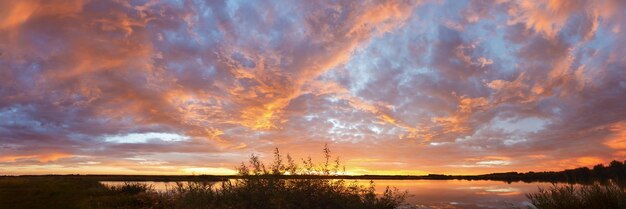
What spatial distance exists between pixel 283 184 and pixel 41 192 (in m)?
24.6

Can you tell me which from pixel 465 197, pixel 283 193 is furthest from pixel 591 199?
pixel 465 197

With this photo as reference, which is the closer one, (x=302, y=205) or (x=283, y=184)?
(x=302, y=205)

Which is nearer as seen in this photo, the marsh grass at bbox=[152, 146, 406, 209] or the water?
the marsh grass at bbox=[152, 146, 406, 209]

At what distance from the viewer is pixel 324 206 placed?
565 inches

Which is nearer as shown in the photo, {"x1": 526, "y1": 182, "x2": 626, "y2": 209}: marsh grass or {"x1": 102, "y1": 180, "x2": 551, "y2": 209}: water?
{"x1": 526, "y1": 182, "x2": 626, "y2": 209}: marsh grass

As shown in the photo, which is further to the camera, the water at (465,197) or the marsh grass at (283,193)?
the water at (465,197)

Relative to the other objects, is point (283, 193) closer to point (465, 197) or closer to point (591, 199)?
point (591, 199)

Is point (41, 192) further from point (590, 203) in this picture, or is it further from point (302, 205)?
point (590, 203)

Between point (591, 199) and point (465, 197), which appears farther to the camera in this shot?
point (465, 197)

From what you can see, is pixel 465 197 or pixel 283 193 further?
pixel 465 197

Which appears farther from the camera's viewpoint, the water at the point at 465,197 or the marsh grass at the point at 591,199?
the water at the point at 465,197

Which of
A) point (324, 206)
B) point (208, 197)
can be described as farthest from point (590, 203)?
point (208, 197)

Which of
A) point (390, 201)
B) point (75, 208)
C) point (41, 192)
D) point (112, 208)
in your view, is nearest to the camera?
point (390, 201)

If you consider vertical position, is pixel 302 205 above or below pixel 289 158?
below
